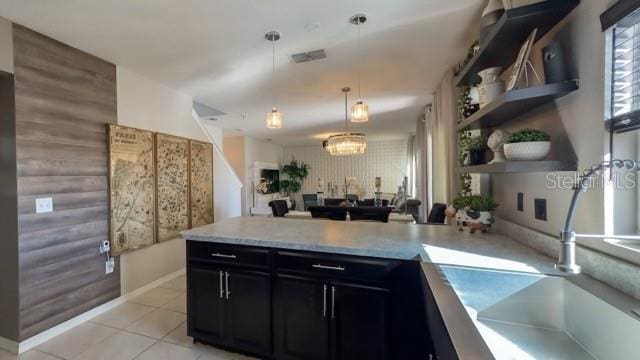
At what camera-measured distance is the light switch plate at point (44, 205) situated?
7.38 feet

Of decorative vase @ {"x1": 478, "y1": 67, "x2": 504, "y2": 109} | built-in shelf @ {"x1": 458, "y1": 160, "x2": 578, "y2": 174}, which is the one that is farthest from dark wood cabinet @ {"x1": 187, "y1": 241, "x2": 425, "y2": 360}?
decorative vase @ {"x1": 478, "y1": 67, "x2": 504, "y2": 109}

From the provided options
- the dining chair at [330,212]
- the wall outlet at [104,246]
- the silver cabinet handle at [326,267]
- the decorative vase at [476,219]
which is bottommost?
the wall outlet at [104,246]

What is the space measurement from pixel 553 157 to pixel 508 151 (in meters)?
0.25

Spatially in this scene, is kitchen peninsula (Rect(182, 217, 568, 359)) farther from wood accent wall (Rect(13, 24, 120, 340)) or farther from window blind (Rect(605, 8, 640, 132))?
wood accent wall (Rect(13, 24, 120, 340))

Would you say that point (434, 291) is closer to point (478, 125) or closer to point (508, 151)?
point (508, 151)

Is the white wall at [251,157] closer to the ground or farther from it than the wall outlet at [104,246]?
farther from it

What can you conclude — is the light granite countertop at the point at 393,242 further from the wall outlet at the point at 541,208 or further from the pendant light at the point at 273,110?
the pendant light at the point at 273,110

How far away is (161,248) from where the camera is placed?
138 inches

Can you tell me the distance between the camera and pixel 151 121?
3.38 m

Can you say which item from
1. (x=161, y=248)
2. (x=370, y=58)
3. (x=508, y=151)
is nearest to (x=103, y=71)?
(x=161, y=248)

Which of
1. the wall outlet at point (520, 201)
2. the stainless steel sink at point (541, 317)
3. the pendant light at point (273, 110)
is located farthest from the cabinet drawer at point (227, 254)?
the wall outlet at point (520, 201)

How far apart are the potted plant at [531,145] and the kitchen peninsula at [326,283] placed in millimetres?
522

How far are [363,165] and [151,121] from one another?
7.41 metres

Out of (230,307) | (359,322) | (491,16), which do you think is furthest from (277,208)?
(491,16)
